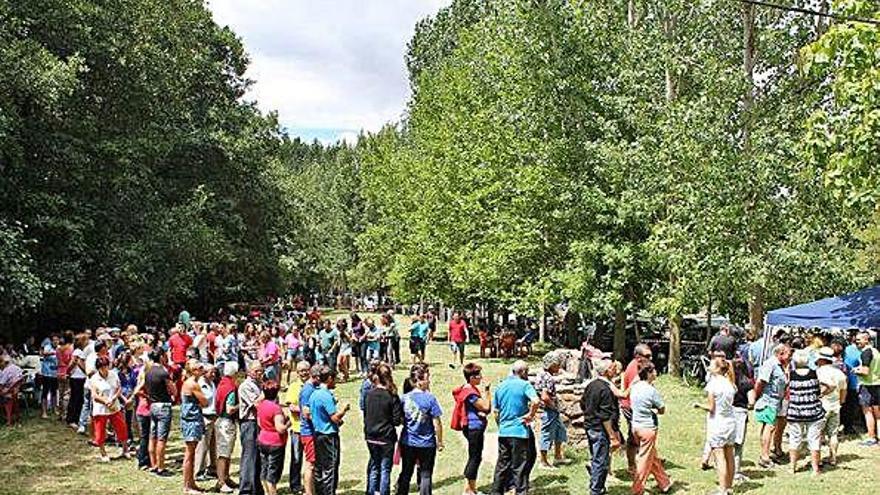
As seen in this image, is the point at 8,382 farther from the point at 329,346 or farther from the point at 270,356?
the point at 329,346

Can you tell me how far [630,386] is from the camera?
386 inches

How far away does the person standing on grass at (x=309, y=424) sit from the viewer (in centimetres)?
916

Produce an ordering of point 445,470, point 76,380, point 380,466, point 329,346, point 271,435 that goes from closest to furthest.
A: 1. point 380,466
2. point 271,435
3. point 445,470
4. point 76,380
5. point 329,346

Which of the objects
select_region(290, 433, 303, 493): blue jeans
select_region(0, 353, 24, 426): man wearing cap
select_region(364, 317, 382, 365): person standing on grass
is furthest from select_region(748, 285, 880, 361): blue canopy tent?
select_region(0, 353, 24, 426): man wearing cap

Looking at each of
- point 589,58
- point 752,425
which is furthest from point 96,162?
point 752,425

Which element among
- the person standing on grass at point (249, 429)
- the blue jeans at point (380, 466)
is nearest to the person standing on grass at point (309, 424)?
the person standing on grass at point (249, 429)

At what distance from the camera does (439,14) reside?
143ft

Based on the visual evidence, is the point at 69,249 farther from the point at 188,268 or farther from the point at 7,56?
the point at 188,268

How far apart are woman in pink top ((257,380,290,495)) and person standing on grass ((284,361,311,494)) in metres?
0.32

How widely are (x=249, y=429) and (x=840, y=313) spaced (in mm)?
10406

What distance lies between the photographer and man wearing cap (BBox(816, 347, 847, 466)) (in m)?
10.4

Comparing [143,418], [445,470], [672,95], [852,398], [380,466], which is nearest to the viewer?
[380,466]

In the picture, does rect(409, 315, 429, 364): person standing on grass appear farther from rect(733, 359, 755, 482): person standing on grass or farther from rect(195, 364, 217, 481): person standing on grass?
rect(733, 359, 755, 482): person standing on grass

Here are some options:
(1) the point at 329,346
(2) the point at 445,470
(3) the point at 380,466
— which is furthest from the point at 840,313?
(1) the point at 329,346
